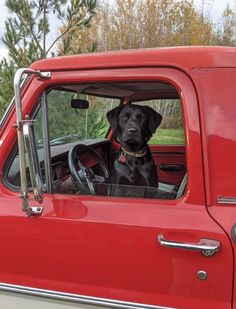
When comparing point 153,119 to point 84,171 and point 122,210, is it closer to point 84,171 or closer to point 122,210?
point 84,171

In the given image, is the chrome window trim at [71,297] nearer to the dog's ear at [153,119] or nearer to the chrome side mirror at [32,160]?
the chrome side mirror at [32,160]

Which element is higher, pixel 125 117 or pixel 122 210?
pixel 125 117

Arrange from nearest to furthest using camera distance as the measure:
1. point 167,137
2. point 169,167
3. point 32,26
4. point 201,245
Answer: point 201,245
point 167,137
point 169,167
point 32,26

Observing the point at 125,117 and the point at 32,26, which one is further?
the point at 32,26

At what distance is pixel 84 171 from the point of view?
247cm

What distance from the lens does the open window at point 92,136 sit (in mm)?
2145

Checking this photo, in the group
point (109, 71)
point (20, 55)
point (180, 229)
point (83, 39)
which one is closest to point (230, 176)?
point (180, 229)

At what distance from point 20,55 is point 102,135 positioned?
17.8ft

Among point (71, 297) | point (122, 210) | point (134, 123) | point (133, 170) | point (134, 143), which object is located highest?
point (134, 123)

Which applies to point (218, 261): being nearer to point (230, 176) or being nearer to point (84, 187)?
point (230, 176)

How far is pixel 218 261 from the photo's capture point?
5.69ft

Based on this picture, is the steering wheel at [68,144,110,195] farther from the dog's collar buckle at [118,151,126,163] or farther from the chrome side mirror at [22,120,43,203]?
the chrome side mirror at [22,120,43,203]

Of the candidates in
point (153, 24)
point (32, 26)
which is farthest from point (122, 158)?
point (153, 24)

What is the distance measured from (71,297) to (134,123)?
0.99m
